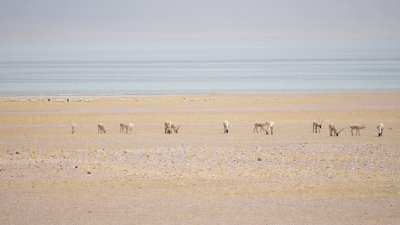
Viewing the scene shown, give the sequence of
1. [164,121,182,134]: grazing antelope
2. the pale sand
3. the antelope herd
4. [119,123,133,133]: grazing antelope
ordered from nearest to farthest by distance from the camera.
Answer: the pale sand < the antelope herd < [164,121,182,134]: grazing antelope < [119,123,133,133]: grazing antelope

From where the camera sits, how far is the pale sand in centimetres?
1480

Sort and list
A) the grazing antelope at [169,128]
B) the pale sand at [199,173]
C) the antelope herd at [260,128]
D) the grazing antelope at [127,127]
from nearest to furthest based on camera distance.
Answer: the pale sand at [199,173], the antelope herd at [260,128], the grazing antelope at [169,128], the grazing antelope at [127,127]

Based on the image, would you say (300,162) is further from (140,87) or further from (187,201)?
(140,87)

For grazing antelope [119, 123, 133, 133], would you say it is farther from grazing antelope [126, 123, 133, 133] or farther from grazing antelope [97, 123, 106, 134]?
grazing antelope [97, 123, 106, 134]

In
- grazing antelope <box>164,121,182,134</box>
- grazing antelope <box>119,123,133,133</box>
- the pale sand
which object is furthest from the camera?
grazing antelope <box>119,123,133,133</box>

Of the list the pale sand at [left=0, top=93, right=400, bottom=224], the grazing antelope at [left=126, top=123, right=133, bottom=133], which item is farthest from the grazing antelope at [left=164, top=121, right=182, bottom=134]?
the grazing antelope at [left=126, top=123, right=133, bottom=133]

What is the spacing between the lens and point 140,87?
63375 mm

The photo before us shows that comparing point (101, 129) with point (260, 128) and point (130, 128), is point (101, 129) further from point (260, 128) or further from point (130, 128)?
point (260, 128)

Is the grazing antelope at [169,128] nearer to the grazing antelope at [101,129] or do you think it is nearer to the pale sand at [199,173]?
the pale sand at [199,173]

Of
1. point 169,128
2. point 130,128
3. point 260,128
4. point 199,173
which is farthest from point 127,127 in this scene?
point 199,173

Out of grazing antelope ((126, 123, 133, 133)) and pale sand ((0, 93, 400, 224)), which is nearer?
pale sand ((0, 93, 400, 224))

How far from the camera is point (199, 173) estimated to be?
62.3ft

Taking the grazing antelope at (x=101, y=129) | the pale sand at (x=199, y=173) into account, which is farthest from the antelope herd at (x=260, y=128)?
the pale sand at (x=199, y=173)

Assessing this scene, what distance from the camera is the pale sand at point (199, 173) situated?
48.5 feet
